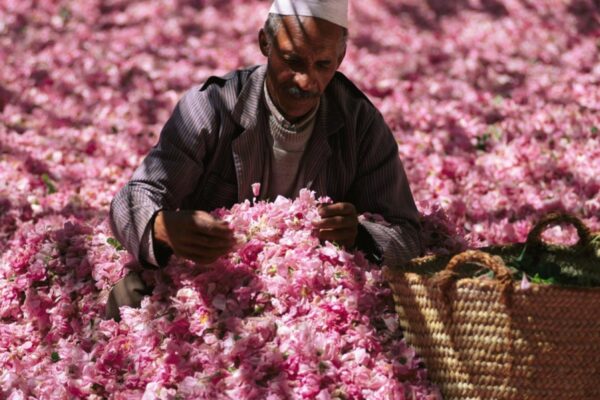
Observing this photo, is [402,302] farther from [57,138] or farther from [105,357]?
[57,138]

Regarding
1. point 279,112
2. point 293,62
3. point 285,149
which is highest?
point 293,62

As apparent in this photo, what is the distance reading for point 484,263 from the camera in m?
3.00

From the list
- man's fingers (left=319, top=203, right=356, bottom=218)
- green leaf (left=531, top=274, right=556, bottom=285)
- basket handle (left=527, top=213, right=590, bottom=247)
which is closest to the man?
man's fingers (left=319, top=203, right=356, bottom=218)

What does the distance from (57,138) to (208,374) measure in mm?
4487

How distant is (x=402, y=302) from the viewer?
320cm

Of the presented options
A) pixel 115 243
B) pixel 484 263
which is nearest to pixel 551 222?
pixel 484 263

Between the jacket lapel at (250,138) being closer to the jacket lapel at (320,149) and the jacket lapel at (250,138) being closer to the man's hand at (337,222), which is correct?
the jacket lapel at (320,149)

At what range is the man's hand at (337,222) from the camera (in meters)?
3.43

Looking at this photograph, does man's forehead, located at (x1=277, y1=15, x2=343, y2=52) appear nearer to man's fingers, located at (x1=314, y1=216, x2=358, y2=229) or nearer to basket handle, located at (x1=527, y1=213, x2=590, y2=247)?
man's fingers, located at (x1=314, y1=216, x2=358, y2=229)

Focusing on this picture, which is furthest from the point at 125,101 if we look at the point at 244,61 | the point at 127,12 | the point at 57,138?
the point at 127,12

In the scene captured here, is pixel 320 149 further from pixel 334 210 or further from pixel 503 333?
pixel 503 333

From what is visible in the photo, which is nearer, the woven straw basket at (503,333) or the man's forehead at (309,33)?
the woven straw basket at (503,333)

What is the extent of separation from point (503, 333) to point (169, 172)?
1548 millimetres

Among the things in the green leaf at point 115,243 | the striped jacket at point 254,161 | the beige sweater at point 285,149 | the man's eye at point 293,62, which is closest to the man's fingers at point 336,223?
the striped jacket at point 254,161
